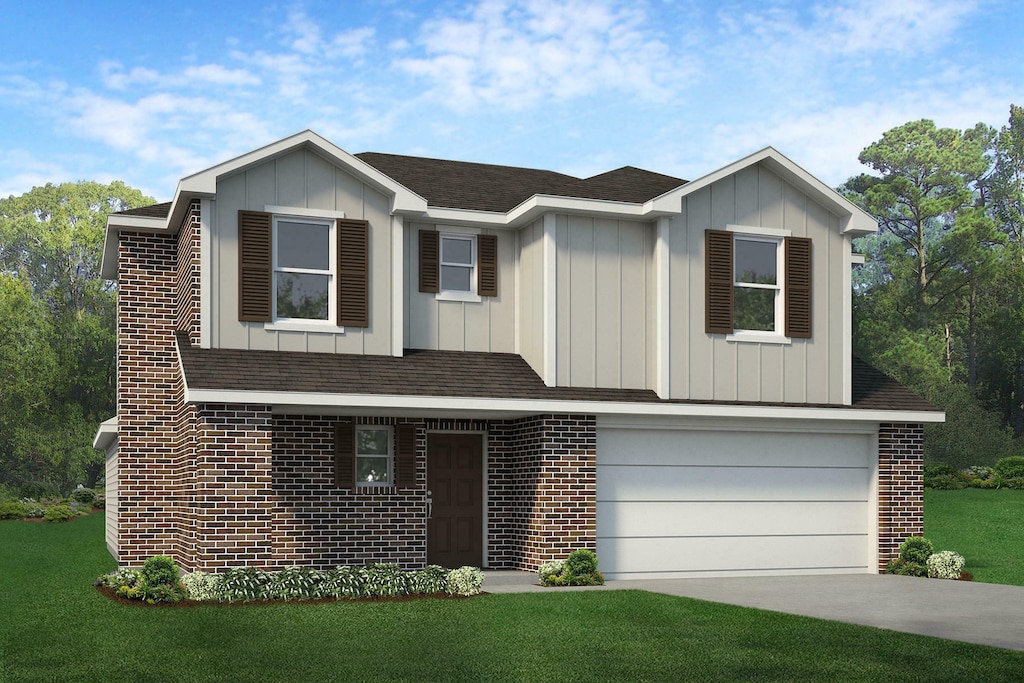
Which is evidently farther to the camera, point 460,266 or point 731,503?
point 460,266

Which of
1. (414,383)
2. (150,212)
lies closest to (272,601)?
(414,383)

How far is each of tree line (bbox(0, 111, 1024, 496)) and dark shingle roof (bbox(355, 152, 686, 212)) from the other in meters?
25.1

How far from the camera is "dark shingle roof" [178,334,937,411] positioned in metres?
15.9

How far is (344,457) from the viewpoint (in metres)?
17.6

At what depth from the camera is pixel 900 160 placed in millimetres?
59906

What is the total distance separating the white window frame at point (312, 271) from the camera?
17.2 m

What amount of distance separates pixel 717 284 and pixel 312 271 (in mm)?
6333

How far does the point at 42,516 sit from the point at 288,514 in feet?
74.3

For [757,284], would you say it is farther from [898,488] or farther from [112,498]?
[112,498]

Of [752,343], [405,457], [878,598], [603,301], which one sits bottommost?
[878,598]

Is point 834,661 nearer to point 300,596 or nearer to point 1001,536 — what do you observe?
point 300,596

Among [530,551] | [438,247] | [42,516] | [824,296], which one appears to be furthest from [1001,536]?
[42,516]

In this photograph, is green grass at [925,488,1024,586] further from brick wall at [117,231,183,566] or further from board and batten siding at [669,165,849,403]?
brick wall at [117,231,183,566]

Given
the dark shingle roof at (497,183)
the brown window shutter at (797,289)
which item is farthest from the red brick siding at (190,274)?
the brown window shutter at (797,289)
